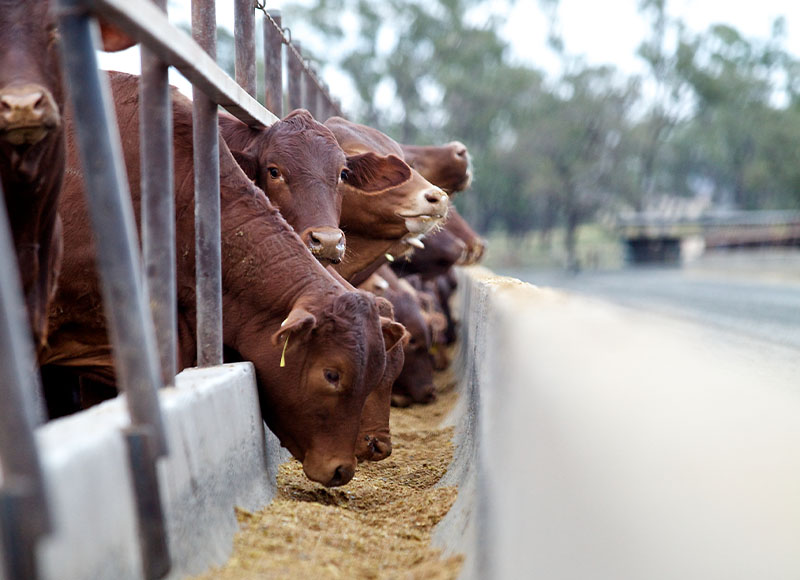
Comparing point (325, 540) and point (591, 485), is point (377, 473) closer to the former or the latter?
point (325, 540)

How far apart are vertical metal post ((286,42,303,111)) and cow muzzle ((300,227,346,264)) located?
118 inches

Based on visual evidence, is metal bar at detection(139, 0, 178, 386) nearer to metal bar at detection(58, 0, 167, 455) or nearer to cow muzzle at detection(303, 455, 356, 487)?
metal bar at detection(58, 0, 167, 455)

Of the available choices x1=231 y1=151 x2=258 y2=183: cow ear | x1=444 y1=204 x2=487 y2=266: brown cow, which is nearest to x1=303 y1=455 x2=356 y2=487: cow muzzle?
→ x1=231 y1=151 x2=258 y2=183: cow ear

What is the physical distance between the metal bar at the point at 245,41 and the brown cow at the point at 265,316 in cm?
106

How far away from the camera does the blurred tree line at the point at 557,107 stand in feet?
178

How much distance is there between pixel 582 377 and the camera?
1975 mm

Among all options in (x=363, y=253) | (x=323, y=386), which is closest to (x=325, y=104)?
(x=363, y=253)

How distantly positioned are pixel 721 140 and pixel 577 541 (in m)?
78.6

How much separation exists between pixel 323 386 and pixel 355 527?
34.7 inches

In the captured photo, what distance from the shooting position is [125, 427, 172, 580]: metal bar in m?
2.58

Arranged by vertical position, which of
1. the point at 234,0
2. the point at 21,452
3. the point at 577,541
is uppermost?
the point at 234,0

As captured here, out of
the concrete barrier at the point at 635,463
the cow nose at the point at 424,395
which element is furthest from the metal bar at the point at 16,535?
the cow nose at the point at 424,395

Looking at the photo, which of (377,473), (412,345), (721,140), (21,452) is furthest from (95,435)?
(721,140)

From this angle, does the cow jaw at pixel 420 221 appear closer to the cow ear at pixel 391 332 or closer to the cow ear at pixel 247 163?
the cow ear at pixel 247 163
